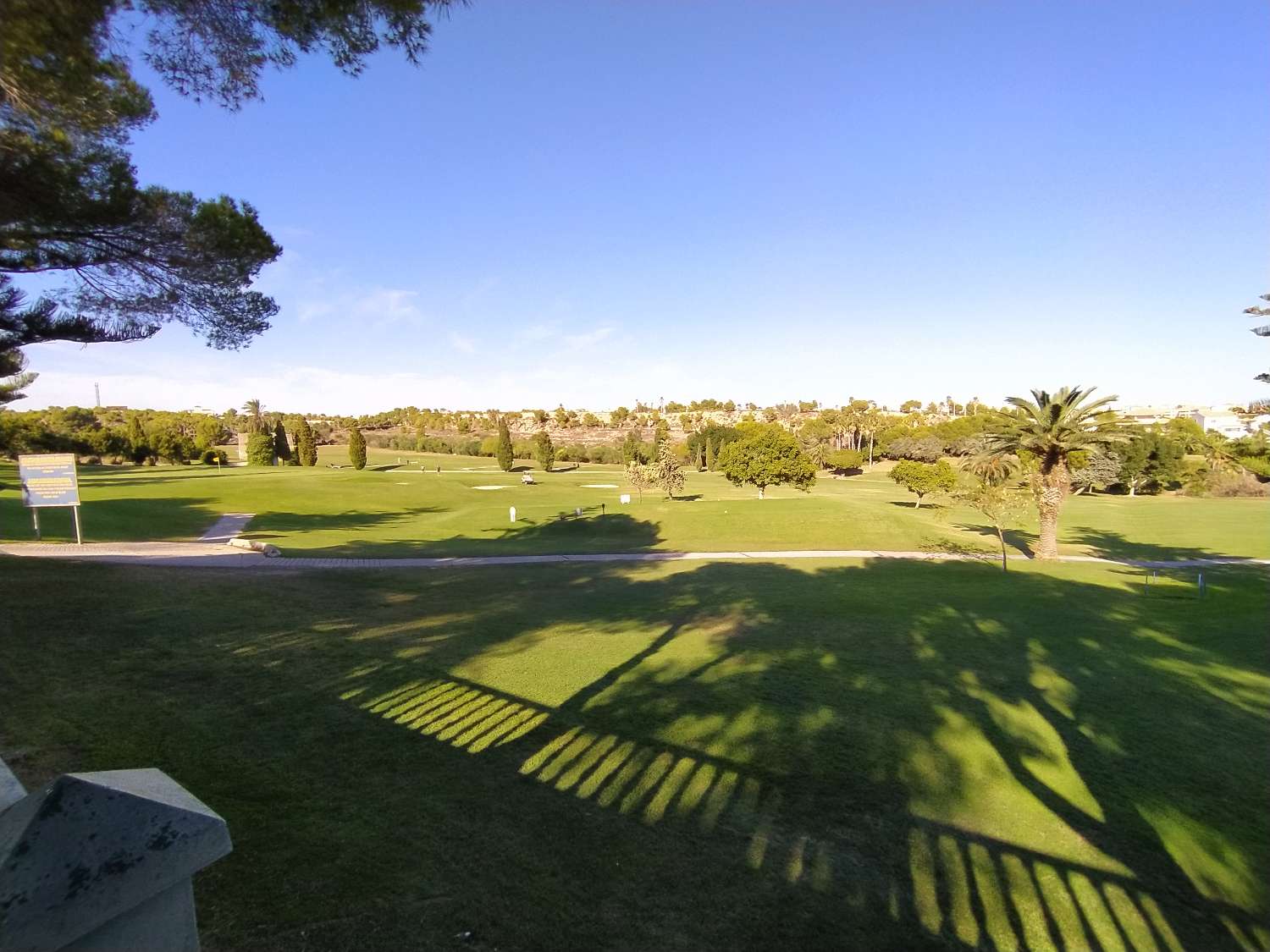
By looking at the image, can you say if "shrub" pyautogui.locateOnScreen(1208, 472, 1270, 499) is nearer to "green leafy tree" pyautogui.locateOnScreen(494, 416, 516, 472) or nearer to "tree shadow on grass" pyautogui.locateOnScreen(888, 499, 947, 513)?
"tree shadow on grass" pyautogui.locateOnScreen(888, 499, 947, 513)

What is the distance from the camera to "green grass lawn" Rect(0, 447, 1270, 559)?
2542 centimetres

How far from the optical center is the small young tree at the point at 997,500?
22.1 meters

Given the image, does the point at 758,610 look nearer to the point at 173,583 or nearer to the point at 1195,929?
the point at 1195,929

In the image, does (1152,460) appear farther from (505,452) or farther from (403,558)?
(403,558)

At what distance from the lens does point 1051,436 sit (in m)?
23.0

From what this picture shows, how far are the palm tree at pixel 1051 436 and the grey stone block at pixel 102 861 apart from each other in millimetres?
26359

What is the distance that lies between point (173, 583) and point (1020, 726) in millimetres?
14937

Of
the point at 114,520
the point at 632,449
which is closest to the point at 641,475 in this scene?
the point at 114,520

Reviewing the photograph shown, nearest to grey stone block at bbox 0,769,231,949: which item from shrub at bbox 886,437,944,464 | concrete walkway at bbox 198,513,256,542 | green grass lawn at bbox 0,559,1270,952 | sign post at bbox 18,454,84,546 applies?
green grass lawn at bbox 0,559,1270,952

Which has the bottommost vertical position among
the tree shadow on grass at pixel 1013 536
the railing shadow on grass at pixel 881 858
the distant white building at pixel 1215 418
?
the tree shadow on grass at pixel 1013 536

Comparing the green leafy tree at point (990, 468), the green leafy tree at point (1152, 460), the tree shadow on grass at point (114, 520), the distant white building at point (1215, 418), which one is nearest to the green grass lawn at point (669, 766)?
the green leafy tree at point (990, 468)

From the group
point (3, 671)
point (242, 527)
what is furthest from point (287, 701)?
point (242, 527)

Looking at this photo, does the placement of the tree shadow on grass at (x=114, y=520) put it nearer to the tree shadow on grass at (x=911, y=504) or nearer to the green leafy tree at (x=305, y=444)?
the green leafy tree at (x=305, y=444)

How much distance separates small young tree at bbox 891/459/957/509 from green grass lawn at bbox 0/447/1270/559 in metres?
1.84
